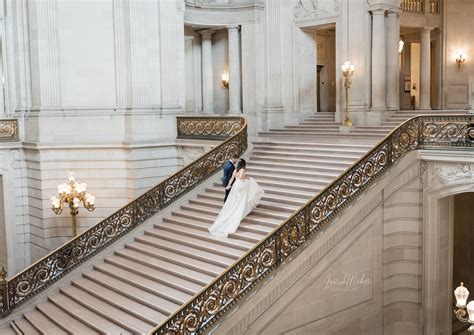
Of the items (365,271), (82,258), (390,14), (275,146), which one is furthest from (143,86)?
(365,271)

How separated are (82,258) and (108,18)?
7.11 metres

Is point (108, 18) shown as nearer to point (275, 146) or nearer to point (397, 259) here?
point (275, 146)

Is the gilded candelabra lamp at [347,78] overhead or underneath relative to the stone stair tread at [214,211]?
overhead

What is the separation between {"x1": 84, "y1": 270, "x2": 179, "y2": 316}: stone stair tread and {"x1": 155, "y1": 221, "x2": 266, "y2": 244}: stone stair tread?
163 cm

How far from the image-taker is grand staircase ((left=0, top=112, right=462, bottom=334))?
10.2 metres

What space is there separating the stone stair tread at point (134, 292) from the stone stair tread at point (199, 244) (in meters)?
1.32

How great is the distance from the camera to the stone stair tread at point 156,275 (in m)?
10.0

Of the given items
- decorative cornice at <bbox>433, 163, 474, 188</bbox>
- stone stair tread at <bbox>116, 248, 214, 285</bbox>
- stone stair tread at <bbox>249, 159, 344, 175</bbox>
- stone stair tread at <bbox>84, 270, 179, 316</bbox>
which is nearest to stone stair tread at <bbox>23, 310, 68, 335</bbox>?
stone stair tread at <bbox>84, 270, 179, 316</bbox>

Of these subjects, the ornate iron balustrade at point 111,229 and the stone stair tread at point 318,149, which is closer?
the ornate iron balustrade at point 111,229

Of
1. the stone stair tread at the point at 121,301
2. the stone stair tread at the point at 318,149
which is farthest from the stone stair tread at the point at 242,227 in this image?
the stone stair tread at the point at 318,149

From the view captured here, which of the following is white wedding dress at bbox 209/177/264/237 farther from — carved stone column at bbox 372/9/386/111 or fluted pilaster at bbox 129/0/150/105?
carved stone column at bbox 372/9/386/111

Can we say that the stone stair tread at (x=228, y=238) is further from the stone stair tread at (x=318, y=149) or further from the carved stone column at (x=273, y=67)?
the carved stone column at (x=273, y=67)

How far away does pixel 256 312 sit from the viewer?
9250 millimetres

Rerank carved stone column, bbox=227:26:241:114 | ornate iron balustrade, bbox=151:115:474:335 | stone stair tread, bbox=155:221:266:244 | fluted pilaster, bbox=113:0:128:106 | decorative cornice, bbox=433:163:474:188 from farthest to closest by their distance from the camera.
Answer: carved stone column, bbox=227:26:241:114, fluted pilaster, bbox=113:0:128:106, decorative cornice, bbox=433:163:474:188, stone stair tread, bbox=155:221:266:244, ornate iron balustrade, bbox=151:115:474:335
